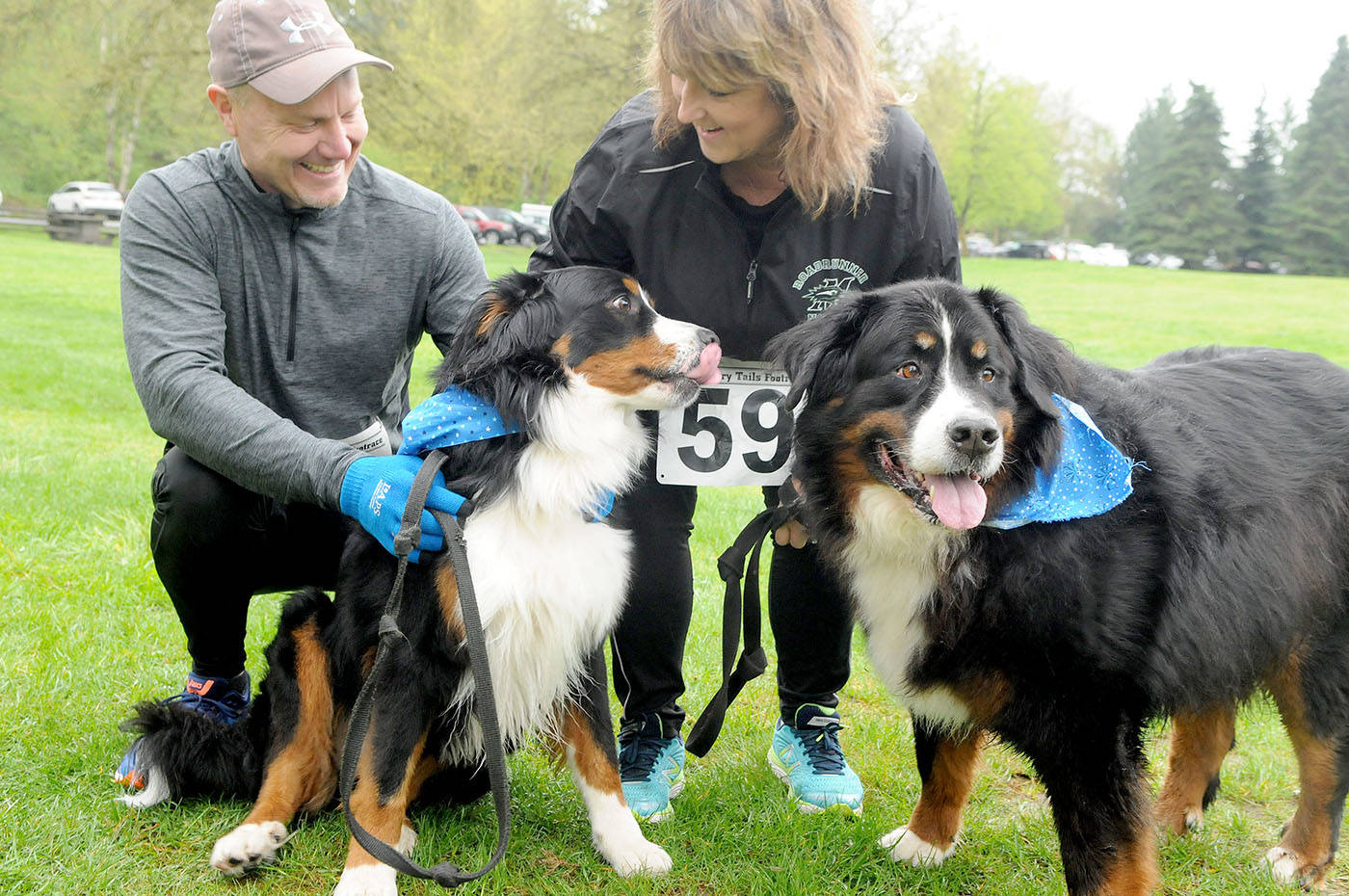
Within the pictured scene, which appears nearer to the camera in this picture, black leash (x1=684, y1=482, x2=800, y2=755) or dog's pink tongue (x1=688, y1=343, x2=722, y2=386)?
dog's pink tongue (x1=688, y1=343, x2=722, y2=386)

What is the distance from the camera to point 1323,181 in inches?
1687

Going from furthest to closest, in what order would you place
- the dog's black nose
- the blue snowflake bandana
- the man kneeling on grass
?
the man kneeling on grass → the blue snowflake bandana → the dog's black nose

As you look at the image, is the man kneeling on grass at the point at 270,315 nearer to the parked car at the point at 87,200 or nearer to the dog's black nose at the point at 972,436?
the dog's black nose at the point at 972,436

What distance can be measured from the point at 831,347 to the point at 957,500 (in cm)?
48

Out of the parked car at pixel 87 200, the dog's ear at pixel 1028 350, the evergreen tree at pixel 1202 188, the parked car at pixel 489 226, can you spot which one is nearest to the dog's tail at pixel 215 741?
the dog's ear at pixel 1028 350

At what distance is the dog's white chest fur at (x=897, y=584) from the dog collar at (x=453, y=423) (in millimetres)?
888

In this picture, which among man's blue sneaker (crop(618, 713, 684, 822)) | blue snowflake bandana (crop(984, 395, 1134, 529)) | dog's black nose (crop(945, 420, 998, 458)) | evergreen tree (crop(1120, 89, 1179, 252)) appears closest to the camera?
dog's black nose (crop(945, 420, 998, 458))

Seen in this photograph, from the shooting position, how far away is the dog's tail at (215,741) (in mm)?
2686

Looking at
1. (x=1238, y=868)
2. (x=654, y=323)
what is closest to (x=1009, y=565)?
(x=654, y=323)

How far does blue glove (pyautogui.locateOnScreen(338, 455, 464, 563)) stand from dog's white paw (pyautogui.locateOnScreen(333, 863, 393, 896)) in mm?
710

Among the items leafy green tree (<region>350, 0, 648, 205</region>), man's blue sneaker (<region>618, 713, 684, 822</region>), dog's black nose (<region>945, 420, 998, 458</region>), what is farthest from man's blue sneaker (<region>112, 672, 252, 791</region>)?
leafy green tree (<region>350, 0, 648, 205</region>)

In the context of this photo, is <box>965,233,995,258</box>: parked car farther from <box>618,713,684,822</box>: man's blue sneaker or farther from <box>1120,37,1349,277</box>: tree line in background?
<box>618,713,684,822</box>: man's blue sneaker

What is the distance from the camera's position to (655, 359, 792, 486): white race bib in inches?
119

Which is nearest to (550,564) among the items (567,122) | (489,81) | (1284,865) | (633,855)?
(633,855)
